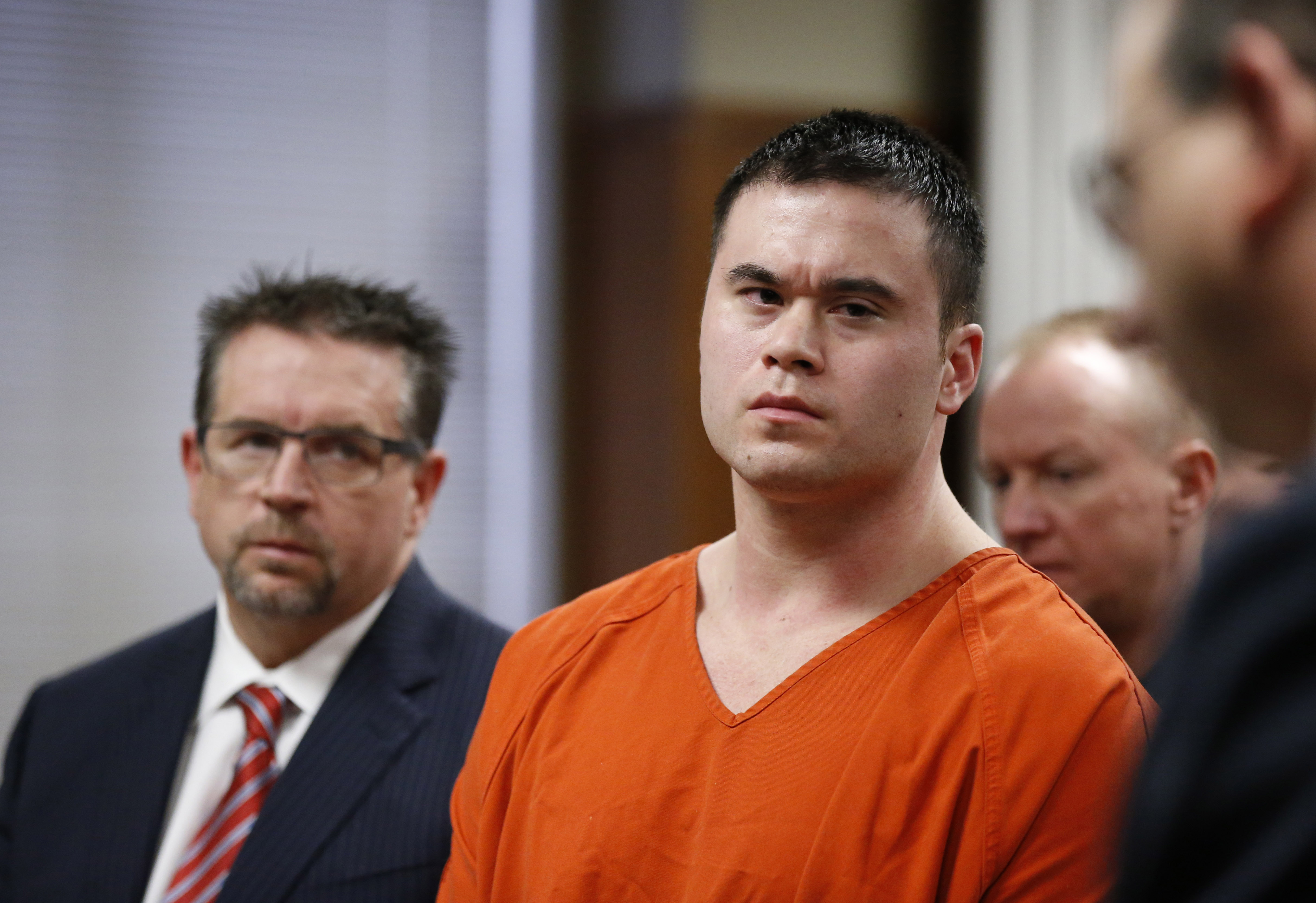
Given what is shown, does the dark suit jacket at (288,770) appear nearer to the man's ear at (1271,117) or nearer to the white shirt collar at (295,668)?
the white shirt collar at (295,668)

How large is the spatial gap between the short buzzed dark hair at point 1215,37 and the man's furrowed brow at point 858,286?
0.58 m

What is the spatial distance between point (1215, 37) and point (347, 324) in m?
1.43

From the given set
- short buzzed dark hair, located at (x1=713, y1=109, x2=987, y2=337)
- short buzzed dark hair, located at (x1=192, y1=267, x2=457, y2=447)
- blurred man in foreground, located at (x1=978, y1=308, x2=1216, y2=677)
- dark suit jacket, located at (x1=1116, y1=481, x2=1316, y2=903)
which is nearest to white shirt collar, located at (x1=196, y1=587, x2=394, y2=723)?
short buzzed dark hair, located at (x1=192, y1=267, x2=457, y2=447)

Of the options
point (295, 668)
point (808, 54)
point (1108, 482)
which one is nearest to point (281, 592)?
point (295, 668)

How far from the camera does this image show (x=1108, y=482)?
5.59 feet

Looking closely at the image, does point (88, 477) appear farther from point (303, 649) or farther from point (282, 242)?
point (303, 649)

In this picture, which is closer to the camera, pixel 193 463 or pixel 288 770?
pixel 288 770

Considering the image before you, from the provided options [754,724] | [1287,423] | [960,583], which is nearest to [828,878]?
[754,724]

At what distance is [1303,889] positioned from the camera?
46 cm

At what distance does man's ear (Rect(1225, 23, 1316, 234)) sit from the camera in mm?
563

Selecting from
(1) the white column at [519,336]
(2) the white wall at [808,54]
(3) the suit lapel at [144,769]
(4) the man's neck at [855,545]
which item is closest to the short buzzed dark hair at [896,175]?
(4) the man's neck at [855,545]

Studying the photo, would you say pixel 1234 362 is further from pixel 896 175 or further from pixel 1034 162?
pixel 1034 162

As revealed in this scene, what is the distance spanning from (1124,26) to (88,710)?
168 cm

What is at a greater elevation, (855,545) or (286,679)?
(855,545)
